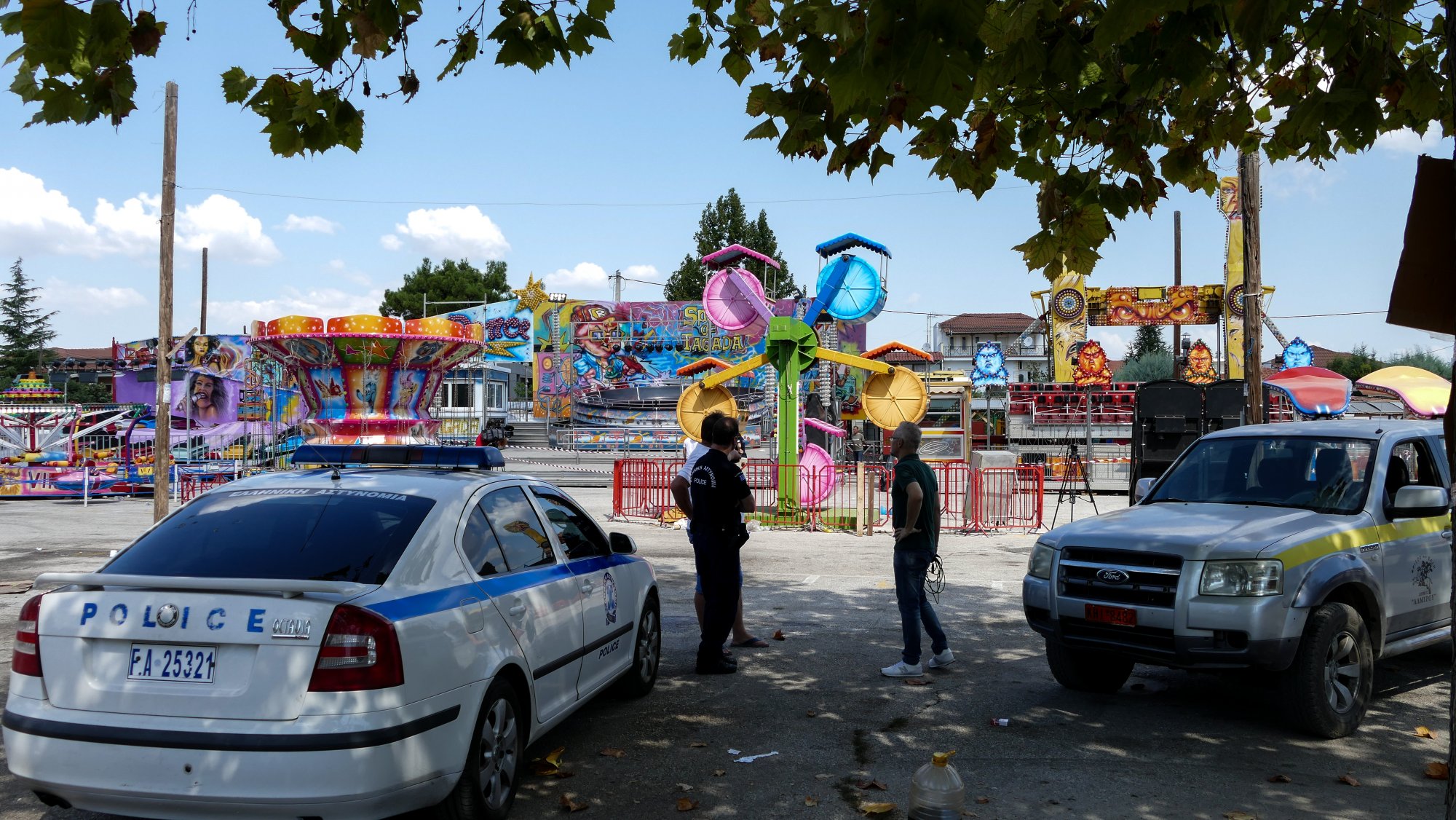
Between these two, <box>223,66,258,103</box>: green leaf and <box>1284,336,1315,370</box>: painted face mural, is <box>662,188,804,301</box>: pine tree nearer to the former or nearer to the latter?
<box>1284,336,1315,370</box>: painted face mural

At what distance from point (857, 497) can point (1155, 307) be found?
82.4 ft

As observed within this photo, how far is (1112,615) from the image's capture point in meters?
5.88

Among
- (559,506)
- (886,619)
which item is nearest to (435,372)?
(886,619)

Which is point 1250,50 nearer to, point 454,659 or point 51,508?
point 454,659

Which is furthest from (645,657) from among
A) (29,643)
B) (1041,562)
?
(29,643)

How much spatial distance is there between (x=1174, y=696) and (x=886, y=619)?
3.06 metres

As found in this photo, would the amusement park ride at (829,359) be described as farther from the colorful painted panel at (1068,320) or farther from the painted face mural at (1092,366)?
the colorful painted panel at (1068,320)

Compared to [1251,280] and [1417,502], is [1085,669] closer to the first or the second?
[1417,502]

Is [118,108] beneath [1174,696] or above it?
above

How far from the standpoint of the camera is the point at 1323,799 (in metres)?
4.84

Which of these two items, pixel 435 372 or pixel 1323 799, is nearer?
pixel 1323 799

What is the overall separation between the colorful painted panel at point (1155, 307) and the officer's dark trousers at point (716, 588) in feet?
113

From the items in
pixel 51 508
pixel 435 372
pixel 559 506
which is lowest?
pixel 51 508

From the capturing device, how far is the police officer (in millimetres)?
7082
